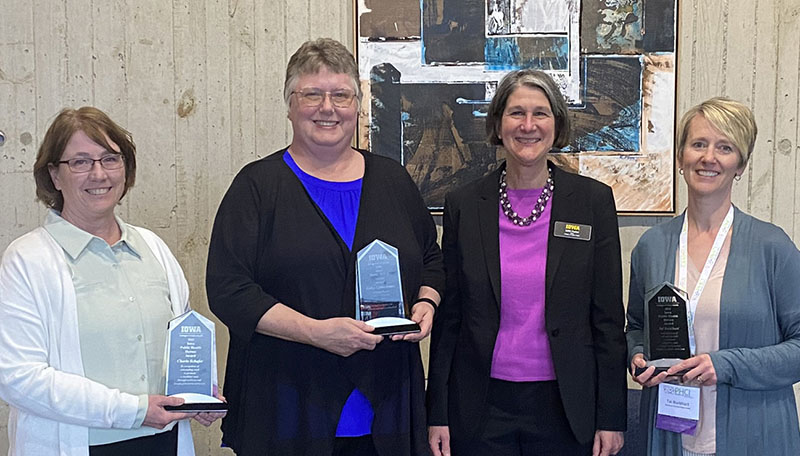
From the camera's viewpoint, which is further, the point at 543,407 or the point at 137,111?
the point at 137,111

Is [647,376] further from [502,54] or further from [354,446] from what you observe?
[502,54]

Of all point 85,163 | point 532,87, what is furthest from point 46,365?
point 532,87

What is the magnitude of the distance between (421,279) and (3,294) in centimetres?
112

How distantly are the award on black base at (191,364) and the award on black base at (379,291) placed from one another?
41cm

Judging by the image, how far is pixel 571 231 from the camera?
2209mm

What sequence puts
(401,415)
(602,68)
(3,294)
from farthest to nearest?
1. (602,68)
2. (401,415)
3. (3,294)

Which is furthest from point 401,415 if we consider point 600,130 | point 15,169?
point 15,169

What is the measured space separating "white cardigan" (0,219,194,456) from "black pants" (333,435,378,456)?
0.55 m

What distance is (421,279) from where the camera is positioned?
2.21 metres

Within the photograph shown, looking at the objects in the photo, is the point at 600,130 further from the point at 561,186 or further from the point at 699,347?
the point at 699,347

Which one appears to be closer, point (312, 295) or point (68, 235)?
point (68, 235)

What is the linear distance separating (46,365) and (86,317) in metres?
0.14

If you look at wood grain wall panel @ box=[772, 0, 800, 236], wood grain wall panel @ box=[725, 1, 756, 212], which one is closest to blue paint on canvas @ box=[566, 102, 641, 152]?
wood grain wall panel @ box=[725, 1, 756, 212]

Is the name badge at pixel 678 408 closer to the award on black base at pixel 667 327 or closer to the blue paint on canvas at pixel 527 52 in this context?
the award on black base at pixel 667 327
